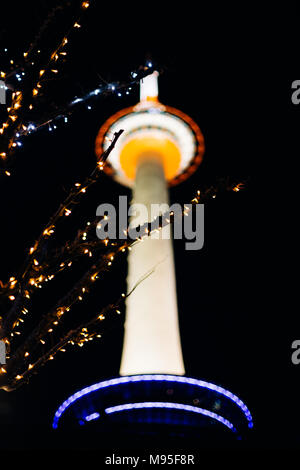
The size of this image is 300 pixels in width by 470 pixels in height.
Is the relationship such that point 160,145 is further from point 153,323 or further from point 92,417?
point 92,417

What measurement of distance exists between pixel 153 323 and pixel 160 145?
464 inches

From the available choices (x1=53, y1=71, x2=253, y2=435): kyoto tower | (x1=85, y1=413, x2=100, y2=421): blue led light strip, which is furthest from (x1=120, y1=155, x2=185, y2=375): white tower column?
(x1=85, y1=413, x2=100, y2=421): blue led light strip

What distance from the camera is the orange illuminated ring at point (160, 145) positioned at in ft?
96.3

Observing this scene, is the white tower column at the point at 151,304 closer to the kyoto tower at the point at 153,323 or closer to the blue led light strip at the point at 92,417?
the kyoto tower at the point at 153,323

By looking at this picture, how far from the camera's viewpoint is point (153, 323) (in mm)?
22375

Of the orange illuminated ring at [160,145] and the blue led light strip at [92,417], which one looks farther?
the orange illuminated ring at [160,145]

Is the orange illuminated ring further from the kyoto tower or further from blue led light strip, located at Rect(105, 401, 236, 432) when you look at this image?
blue led light strip, located at Rect(105, 401, 236, 432)

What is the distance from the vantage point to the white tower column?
20969 millimetres

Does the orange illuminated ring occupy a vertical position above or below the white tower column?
above

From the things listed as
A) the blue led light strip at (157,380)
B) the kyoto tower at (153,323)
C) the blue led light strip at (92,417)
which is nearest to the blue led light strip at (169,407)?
the kyoto tower at (153,323)

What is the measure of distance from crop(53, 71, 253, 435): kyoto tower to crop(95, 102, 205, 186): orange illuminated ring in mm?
57

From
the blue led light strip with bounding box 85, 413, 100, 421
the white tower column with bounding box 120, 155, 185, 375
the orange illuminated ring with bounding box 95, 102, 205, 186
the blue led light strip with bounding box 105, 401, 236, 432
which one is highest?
the orange illuminated ring with bounding box 95, 102, 205, 186

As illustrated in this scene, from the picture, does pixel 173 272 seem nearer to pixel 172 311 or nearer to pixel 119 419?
pixel 172 311
